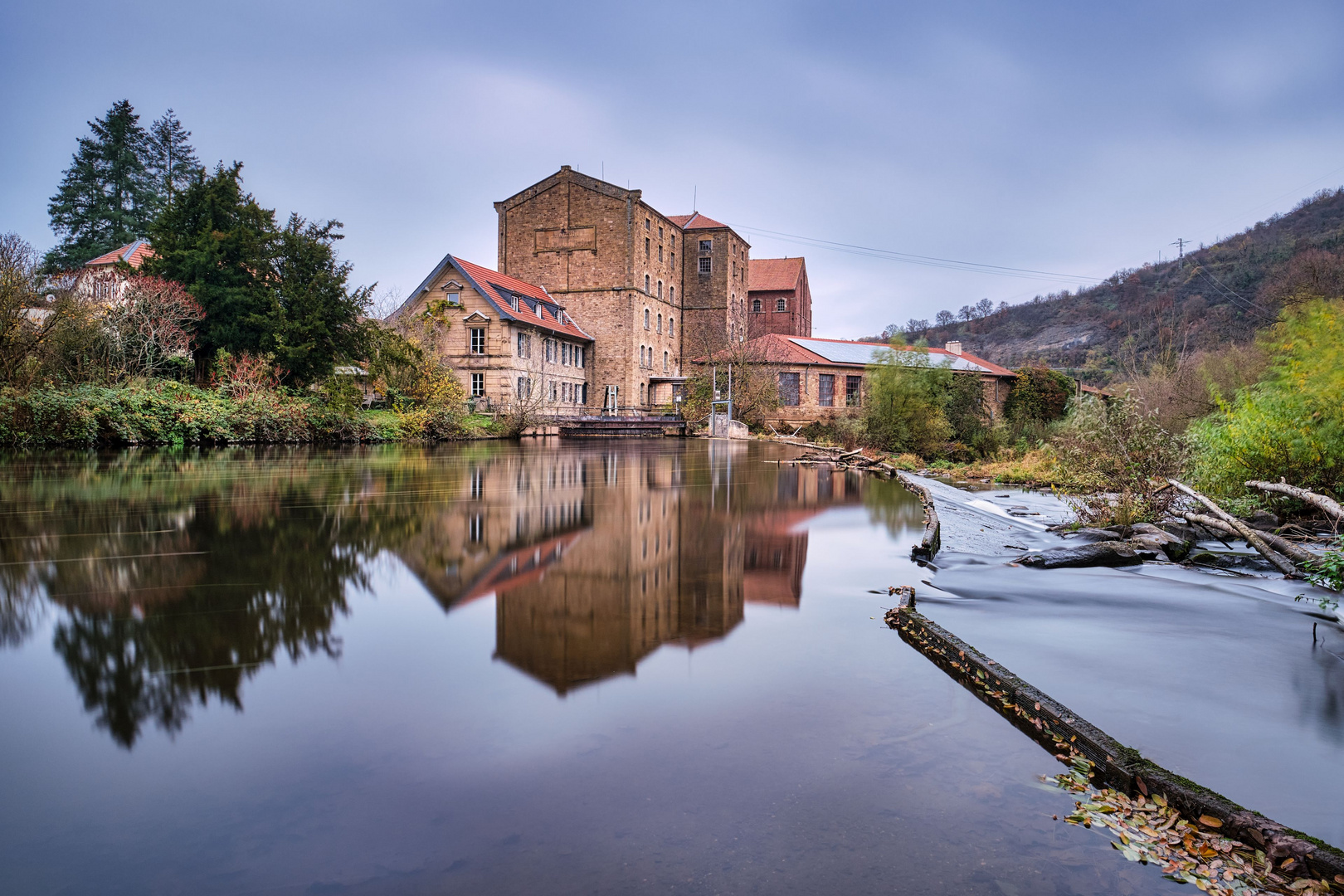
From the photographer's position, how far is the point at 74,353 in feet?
70.5

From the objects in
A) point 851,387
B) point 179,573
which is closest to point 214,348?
point 179,573

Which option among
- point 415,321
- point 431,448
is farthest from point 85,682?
point 415,321

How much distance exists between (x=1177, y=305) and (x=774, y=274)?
29.6 m

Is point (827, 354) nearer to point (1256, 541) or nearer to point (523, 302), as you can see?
point (523, 302)

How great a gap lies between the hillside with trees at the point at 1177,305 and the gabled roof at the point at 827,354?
769cm

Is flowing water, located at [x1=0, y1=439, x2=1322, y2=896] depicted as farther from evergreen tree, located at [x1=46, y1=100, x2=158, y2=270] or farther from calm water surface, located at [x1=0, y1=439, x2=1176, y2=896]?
evergreen tree, located at [x1=46, y1=100, x2=158, y2=270]

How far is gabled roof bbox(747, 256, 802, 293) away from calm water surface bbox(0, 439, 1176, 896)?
58.7 m

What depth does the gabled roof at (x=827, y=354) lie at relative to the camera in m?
44.8

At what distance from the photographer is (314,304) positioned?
90.6 feet

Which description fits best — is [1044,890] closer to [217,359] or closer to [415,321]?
[217,359]

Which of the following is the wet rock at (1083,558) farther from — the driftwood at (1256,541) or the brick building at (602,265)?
the brick building at (602,265)

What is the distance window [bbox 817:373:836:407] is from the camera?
1773 inches

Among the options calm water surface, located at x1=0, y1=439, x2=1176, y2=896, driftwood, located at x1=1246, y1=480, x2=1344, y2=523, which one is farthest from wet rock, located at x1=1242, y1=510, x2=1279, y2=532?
calm water surface, located at x1=0, y1=439, x2=1176, y2=896

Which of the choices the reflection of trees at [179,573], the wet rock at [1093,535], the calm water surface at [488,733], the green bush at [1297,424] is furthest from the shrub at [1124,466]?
the reflection of trees at [179,573]
